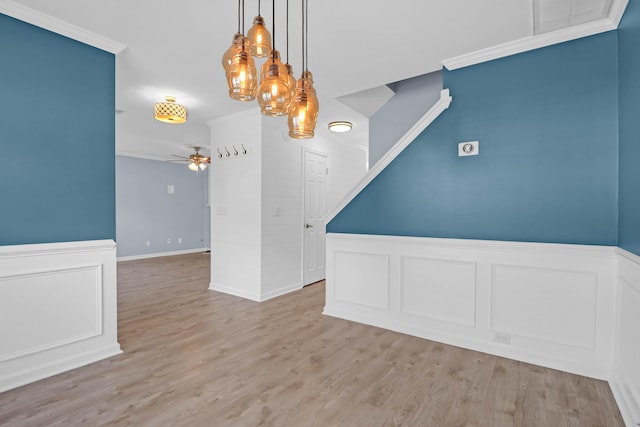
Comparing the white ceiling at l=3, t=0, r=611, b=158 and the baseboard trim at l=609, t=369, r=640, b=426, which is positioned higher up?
the white ceiling at l=3, t=0, r=611, b=158

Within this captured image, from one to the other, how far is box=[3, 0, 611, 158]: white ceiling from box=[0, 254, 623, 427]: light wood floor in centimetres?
263

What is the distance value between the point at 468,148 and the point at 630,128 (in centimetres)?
106

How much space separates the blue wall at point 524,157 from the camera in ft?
7.67

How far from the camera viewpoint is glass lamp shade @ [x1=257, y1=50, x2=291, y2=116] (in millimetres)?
1620

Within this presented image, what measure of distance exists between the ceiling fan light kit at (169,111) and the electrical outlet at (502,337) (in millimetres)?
4134

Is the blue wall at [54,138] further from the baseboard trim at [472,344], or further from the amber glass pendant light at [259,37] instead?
the baseboard trim at [472,344]

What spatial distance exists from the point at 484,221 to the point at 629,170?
3.28ft

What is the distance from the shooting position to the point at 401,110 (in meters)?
4.43

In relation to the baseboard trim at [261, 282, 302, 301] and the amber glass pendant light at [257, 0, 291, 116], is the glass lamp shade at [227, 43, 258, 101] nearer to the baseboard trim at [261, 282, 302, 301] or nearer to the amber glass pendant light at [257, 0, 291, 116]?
the amber glass pendant light at [257, 0, 291, 116]

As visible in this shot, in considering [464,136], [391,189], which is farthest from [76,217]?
[464,136]

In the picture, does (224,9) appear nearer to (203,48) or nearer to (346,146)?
(203,48)

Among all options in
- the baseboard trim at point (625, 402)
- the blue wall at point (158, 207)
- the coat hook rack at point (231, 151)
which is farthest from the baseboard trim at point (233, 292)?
the blue wall at point (158, 207)

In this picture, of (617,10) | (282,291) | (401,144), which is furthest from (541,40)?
(282,291)

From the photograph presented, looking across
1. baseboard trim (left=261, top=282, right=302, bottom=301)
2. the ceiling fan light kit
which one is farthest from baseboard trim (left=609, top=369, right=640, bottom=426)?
the ceiling fan light kit
